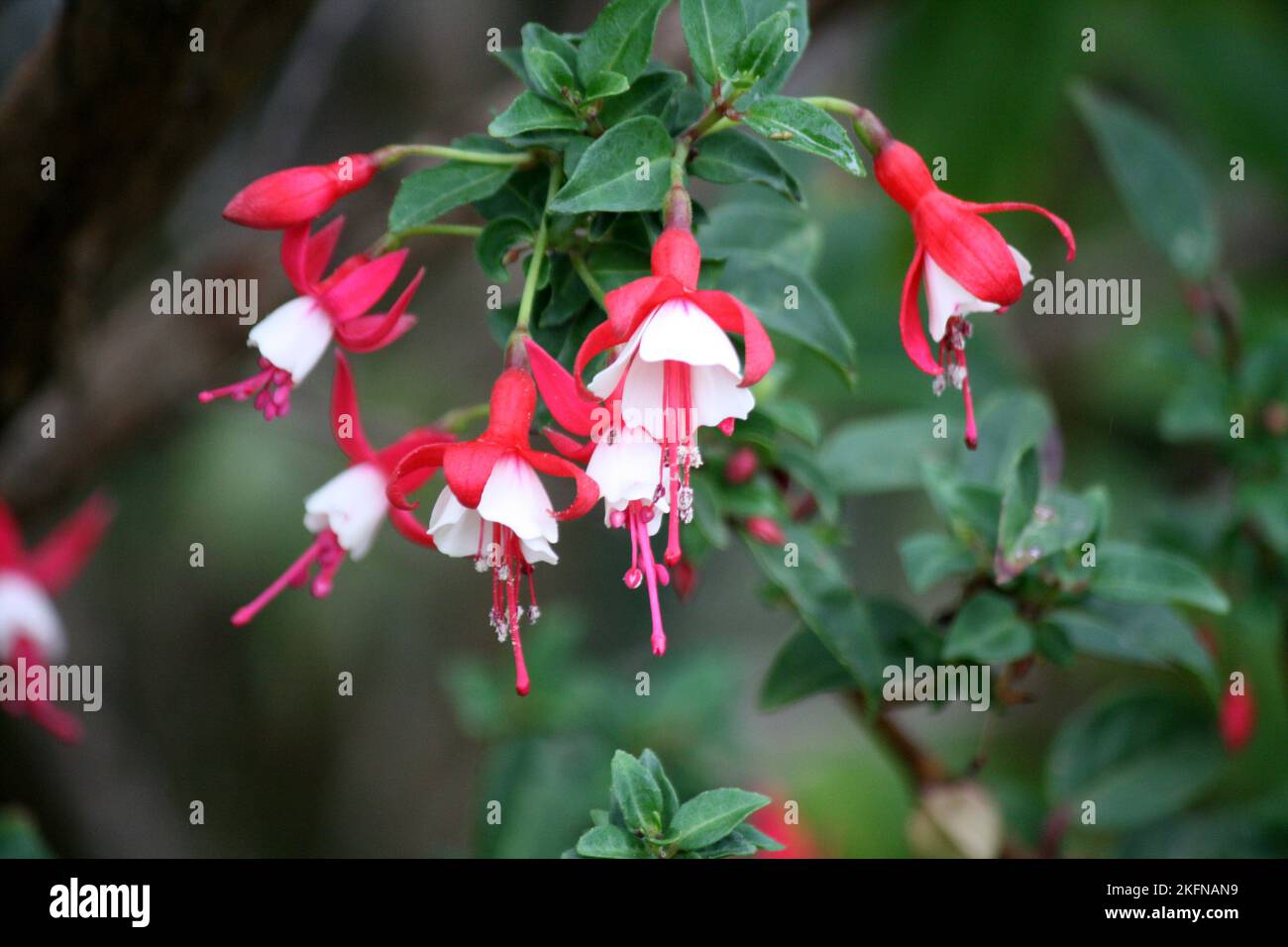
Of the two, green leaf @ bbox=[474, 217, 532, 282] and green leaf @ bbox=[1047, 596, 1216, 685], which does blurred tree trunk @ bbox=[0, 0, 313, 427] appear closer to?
green leaf @ bbox=[474, 217, 532, 282]

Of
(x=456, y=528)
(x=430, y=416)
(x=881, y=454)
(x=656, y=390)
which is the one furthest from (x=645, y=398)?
(x=430, y=416)

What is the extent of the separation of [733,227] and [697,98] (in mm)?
176

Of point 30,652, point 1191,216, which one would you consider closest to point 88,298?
point 30,652

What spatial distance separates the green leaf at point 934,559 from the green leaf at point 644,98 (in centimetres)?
34

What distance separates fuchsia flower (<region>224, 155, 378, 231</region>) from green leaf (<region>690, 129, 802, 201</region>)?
0.18 meters

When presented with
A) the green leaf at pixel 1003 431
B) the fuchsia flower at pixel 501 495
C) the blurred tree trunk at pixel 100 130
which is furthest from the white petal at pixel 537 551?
the blurred tree trunk at pixel 100 130

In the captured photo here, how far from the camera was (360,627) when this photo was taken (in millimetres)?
1889

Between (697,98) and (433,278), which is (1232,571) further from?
(433,278)

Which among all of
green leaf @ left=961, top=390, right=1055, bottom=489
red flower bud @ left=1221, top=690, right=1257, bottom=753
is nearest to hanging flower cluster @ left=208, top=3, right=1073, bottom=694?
green leaf @ left=961, top=390, right=1055, bottom=489

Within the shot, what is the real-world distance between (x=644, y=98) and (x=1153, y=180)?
72cm

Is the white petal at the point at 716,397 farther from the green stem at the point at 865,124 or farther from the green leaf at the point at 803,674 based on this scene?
the green leaf at the point at 803,674

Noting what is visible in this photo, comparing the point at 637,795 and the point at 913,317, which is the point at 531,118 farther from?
the point at 637,795

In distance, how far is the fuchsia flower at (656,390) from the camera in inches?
20.2

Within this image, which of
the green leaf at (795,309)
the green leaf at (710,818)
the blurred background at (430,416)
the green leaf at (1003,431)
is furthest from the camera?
the blurred background at (430,416)
